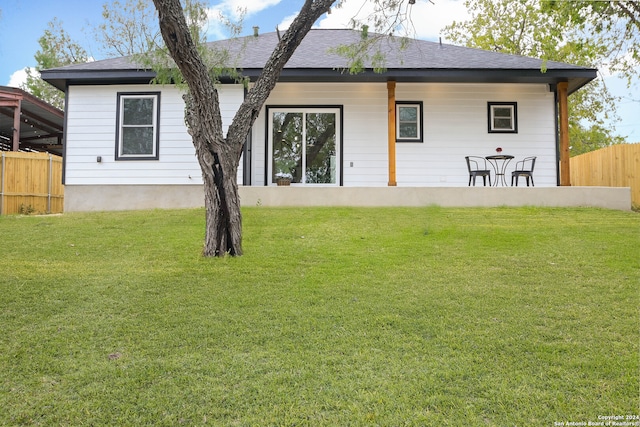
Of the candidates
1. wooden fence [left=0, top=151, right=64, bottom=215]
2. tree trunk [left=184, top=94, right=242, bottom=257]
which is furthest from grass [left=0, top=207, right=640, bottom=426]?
wooden fence [left=0, top=151, right=64, bottom=215]

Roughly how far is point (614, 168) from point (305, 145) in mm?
8287

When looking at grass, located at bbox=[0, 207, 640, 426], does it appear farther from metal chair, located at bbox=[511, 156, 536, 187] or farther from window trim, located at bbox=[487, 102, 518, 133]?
window trim, located at bbox=[487, 102, 518, 133]

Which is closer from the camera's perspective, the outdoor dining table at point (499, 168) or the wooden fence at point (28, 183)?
the outdoor dining table at point (499, 168)

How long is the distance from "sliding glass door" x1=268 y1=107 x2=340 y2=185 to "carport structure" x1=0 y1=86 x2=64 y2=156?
7.57 meters

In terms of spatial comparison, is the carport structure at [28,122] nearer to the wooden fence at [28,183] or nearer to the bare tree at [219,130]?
the wooden fence at [28,183]

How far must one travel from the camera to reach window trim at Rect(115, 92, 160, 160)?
9.64 meters

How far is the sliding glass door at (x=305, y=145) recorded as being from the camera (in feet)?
33.7

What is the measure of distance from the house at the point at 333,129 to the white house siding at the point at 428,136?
→ 0.02 meters

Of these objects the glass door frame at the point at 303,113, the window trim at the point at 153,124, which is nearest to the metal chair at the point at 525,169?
the glass door frame at the point at 303,113

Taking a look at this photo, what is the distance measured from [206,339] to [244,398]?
744 mm

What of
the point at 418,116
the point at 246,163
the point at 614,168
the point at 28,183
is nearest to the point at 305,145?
the point at 246,163

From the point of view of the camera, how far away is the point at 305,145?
10266 millimetres

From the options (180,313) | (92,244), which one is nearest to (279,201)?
(92,244)

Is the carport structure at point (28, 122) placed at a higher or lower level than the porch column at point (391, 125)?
higher
